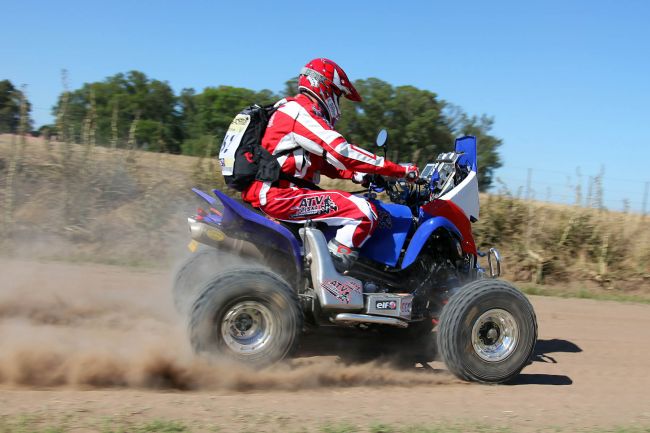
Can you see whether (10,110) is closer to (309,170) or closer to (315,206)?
(309,170)

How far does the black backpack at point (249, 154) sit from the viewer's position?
216 inches

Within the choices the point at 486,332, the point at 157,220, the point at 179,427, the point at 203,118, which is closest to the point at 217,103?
the point at 203,118

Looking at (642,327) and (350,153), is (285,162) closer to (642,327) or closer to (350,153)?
(350,153)

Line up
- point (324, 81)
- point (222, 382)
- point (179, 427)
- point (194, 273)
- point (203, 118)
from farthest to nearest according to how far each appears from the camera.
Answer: point (203, 118), point (194, 273), point (324, 81), point (222, 382), point (179, 427)

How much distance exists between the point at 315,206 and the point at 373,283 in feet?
2.90

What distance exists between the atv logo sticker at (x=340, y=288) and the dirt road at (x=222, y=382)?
1.99 ft

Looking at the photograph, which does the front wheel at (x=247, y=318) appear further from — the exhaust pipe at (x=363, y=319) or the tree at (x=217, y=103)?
the tree at (x=217, y=103)

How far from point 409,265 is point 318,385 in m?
→ 1.28

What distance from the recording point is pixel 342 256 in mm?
5598

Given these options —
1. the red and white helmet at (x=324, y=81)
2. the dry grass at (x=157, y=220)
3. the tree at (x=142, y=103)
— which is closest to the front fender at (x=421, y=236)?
the red and white helmet at (x=324, y=81)

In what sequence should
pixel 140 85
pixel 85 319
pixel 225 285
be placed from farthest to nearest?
pixel 140 85 < pixel 85 319 < pixel 225 285

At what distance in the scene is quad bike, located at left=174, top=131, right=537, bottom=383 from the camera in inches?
202

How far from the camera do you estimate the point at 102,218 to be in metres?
11.7

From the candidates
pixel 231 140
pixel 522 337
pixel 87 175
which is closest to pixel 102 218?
pixel 87 175
